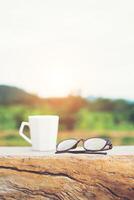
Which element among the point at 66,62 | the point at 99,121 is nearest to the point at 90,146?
the point at 66,62

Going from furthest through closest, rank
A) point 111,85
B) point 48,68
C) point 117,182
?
point 111,85 → point 48,68 → point 117,182

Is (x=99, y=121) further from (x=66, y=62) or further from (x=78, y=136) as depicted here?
(x=66, y=62)

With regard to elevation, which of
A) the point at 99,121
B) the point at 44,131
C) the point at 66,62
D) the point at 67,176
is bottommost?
the point at 67,176

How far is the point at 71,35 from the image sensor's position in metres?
1.72

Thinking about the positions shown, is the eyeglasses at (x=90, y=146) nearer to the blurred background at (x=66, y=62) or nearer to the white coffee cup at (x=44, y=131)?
the white coffee cup at (x=44, y=131)

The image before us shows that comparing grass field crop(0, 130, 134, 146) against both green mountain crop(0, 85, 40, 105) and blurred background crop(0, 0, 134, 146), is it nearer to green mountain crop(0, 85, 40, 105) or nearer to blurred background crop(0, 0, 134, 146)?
blurred background crop(0, 0, 134, 146)

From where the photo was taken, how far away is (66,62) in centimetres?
173

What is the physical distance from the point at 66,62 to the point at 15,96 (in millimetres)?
276

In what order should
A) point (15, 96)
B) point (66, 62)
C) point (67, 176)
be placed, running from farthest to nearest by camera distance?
point (15, 96) → point (66, 62) → point (67, 176)

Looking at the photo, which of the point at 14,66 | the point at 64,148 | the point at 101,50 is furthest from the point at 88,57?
the point at 64,148

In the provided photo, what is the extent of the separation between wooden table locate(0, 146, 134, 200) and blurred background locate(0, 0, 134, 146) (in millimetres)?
734

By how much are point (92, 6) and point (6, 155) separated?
0.90m

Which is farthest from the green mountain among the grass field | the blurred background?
the grass field

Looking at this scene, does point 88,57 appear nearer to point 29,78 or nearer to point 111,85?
point 111,85
